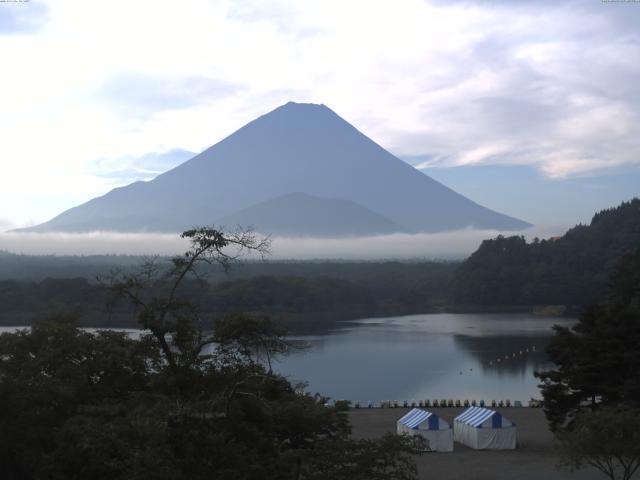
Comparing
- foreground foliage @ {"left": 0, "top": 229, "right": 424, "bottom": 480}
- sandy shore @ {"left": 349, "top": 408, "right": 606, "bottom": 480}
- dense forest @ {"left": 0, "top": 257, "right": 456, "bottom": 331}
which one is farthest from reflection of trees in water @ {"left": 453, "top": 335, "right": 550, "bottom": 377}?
foreground foliage @ {"left": 0, "top": 229, "right": 424, "bottom": 480}

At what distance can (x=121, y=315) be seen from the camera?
4853 centimetres

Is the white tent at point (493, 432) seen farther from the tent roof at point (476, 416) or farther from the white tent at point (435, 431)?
the white tent at point (435, 431)

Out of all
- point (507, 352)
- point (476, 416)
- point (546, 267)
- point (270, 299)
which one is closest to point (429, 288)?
point (546, 267)

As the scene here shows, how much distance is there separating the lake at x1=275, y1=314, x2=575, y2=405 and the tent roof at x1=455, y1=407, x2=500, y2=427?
26.9ft

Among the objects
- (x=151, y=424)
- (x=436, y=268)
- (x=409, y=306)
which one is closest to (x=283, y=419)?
(x=151, y=424)

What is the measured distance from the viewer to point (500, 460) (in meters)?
12.0

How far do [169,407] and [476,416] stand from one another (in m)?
8.51

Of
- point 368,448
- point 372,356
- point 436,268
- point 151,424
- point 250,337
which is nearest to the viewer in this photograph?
point 151,424

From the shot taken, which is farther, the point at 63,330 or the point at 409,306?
the point at 409,306

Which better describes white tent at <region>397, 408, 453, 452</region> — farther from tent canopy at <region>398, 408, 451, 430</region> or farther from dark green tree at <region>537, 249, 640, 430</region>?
dark green tree at <region>537, 249, 640, 430</region>

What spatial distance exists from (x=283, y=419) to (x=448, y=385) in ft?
58.6

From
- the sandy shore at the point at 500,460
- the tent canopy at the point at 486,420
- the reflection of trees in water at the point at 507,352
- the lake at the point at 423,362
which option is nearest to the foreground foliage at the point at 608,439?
the sandy shore at the point at 500,460

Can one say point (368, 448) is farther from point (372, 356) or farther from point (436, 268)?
point (436, 268)

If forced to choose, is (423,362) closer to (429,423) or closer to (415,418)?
(415,418)
